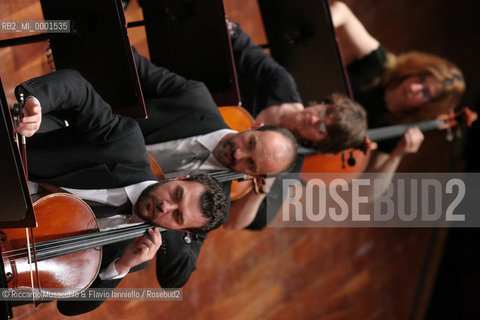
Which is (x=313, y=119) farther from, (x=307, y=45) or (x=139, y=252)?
(x=139, y=252)

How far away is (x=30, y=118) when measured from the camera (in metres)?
0.99

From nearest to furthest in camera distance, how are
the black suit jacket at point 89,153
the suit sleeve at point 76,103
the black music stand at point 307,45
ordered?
the suit sleeve at point 76,103 → the black suit jacket at point 89,153 → the black music stand at point 307,45

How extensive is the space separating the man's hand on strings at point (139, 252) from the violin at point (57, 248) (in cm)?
11

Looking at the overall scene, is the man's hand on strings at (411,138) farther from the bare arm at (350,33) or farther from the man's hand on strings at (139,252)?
the man's hand on strings at (139,252)

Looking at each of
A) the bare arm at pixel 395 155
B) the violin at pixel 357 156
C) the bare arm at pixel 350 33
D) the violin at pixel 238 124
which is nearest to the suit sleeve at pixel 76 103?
the violin at pixel 238 124

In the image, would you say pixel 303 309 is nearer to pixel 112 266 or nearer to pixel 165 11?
pixel 112 266

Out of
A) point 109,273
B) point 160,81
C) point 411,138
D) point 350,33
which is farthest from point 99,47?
point 411,138

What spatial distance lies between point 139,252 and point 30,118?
0.46m

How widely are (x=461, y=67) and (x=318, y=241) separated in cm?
161

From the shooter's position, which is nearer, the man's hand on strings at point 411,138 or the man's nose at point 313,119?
the man's nose at point 313,119

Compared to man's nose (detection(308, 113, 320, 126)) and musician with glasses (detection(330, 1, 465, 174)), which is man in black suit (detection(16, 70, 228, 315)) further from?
musician with glasses (detection(330, 1, 465, 174))

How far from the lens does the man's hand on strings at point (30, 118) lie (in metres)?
0.98

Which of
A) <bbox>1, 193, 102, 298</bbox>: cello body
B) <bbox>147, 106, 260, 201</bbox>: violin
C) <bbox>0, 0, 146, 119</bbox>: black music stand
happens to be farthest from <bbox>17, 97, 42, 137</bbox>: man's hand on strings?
<bbox>147, 106, 260, 201</bbox>: violin

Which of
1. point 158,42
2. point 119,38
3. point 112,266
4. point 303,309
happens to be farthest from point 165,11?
point 303,309
